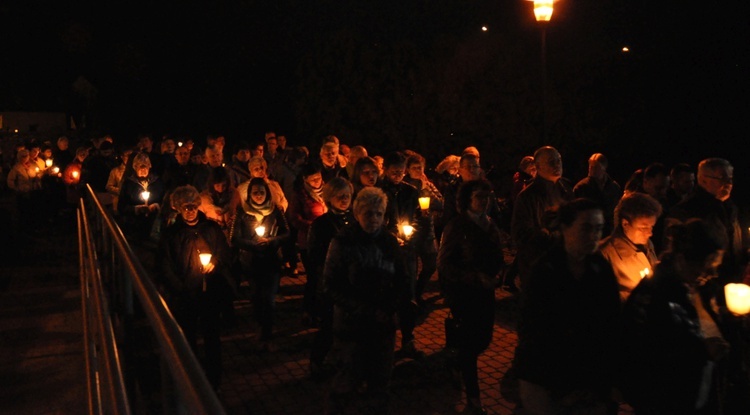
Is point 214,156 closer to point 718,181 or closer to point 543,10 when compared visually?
point 543,10

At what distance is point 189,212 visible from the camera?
5863 mm

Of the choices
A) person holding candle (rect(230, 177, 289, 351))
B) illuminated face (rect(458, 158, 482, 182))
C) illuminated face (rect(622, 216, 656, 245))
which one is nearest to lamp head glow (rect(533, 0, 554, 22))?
illuminated face (rect(458, 158, 482, 182))

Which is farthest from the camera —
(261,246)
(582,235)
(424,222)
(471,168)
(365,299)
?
(471,168)

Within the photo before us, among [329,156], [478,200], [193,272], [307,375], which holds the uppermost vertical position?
[329,156]

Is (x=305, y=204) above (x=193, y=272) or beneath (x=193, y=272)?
above

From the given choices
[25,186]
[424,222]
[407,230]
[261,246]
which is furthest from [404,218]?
[25,186]

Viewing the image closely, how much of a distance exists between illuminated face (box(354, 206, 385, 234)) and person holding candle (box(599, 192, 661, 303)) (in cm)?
141

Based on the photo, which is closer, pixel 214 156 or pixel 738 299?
pixel 738 299

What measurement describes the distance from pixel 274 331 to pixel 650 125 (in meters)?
10.3

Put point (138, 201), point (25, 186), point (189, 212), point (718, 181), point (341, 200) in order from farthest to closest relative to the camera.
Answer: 1. point (25, 186)
2. point (138, 201)
3. point (341, 200)
4. point (718, 181)
5. point (189, 212)

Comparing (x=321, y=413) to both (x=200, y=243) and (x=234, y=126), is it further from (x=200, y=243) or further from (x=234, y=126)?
(x=234, y=126)

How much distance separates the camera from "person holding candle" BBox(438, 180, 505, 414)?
555 centimetres

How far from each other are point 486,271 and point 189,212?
233cm

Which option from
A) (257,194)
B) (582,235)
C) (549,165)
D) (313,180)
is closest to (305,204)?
(313,180)
